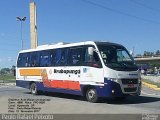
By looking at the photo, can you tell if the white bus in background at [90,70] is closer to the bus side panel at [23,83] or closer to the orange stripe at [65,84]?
the orange stripe at [65,84]

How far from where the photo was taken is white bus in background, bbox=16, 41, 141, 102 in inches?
709

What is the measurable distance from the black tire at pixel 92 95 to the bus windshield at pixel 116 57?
158 centimetres

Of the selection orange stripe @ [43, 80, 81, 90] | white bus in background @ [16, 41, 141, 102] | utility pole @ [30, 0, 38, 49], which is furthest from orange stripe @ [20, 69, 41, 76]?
utility pole @ [30, 0, 38, 49]

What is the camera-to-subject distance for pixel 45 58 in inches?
933

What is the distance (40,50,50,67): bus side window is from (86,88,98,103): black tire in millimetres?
4799

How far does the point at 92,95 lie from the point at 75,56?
253 centimetres

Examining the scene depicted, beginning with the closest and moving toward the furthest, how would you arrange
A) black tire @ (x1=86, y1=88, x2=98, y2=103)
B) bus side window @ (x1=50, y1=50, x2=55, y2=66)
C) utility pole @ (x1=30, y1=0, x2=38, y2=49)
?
black tire @ (x1=86, y1=88, x2=98, y2=103) < bus side window @ (x1=50, y1=50, x2=55, y2=66) < utility pole @ (x1=30, y1=0, x2=38, y2=49)

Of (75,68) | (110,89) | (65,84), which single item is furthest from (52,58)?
(110,89)

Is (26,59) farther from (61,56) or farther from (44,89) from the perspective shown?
(61,56)

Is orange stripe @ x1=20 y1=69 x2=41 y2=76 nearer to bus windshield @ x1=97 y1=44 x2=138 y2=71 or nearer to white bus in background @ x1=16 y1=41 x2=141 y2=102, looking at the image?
white bus in background @ x1=16 y1=41 x2=141 y2=102

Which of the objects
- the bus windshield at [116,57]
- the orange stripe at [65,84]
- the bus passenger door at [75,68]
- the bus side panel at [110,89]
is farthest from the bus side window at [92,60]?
the orange stripe at [65,84]

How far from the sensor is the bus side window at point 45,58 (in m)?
23.3

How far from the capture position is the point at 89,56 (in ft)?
62.3

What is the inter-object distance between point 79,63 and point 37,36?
3654 centimetres
